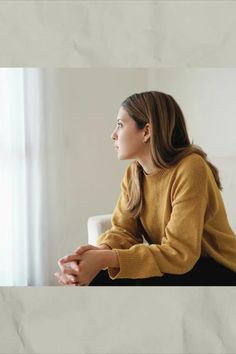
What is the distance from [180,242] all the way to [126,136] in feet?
0.28

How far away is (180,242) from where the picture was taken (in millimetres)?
479

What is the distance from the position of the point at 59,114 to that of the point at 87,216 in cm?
8

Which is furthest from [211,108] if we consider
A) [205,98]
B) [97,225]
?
[97,225]

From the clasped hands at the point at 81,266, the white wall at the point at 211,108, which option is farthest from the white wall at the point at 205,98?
the clasped hands at the point at 81,266

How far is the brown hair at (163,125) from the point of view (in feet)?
1.58

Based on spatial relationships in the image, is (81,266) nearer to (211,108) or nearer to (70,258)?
(70,258)

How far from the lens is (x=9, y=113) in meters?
0.49

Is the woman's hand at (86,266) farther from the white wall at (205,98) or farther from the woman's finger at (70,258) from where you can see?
the white wall at (205,98)

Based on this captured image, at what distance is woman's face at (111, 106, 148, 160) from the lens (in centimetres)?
48

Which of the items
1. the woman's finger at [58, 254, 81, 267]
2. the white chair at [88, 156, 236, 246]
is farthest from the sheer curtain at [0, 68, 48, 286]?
the white chair at [88, 156, 236, 246]

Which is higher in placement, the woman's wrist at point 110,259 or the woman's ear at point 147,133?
the woman's ear at point 147,133

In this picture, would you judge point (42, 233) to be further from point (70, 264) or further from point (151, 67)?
point (151, 67)

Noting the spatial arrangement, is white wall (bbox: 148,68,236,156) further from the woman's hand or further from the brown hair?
the woman's hand

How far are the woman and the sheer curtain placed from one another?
0.08 feet
